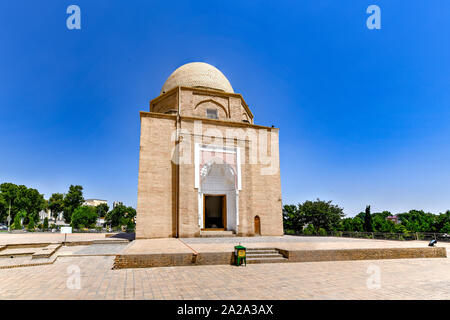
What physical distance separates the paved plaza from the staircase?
0.37m

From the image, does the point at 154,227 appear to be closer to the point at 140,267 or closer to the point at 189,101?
the point at 140,267

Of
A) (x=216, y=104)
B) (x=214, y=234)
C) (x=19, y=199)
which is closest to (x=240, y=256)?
(x=214, y=234)

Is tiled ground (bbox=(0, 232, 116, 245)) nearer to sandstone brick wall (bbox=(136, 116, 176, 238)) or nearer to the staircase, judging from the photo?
sandstone brick wall (bbox=(136, 116, 176, 238))

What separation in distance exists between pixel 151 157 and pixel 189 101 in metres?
5.28

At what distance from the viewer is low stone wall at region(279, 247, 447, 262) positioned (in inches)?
341

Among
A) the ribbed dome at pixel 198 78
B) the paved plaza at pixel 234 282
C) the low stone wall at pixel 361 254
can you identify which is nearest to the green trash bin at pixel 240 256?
the paved plaza at pixel 234 282

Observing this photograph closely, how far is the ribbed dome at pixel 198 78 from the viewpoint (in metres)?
19.9

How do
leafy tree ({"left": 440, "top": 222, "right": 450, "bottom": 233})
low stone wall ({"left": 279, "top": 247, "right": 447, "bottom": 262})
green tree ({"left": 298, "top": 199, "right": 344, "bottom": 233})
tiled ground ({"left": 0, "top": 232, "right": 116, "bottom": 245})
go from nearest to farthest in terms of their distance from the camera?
low stone wall ({"left": 279, "top": 247, "right": 447, "bottom": 262}), tiled ground ({"left": 0, "top": 232, "right": 116, "bottom": 245}), leafy tree ({"left": 440, "top": 222, "right": 450, "bottom": 233}), green tree ({"left": 298, "top": 199, "right": 344, "bottom": 233})

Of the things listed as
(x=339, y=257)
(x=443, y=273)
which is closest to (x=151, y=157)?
(x=339, y=257)

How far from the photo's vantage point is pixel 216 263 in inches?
316

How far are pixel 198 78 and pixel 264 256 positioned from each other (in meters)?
15.4

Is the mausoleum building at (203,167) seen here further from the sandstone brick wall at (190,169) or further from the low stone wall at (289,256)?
the low stone wall at (289,256)

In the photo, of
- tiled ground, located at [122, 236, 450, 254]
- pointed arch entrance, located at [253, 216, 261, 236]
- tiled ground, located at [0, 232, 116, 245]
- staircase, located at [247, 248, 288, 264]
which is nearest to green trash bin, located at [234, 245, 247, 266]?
staircase, located at [247, 248, 288, 264]
